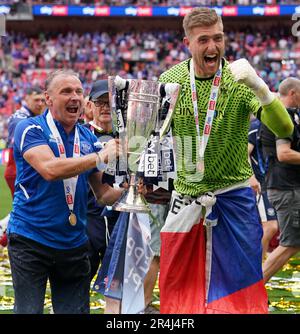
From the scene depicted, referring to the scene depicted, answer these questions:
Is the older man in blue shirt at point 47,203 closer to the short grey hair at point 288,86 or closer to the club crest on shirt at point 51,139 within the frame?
the club crest on shirt at point 51,139

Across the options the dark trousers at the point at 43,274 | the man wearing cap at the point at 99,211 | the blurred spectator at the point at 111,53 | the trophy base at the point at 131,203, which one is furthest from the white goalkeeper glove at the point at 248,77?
the blurred spectator at the point at 111,53

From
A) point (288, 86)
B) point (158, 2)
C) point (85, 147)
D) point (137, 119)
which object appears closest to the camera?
point (137, 119)

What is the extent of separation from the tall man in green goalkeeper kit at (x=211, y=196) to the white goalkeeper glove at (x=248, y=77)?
263 mm

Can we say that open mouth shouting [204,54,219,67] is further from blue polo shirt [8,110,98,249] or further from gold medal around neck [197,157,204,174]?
blue polo shirt [8,110,98,249]

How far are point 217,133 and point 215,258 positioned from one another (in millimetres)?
741

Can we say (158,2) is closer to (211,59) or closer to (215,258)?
(211,59)

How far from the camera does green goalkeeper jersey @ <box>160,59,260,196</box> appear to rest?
4957 millimetres

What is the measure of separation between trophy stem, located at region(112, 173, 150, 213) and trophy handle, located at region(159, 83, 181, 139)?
0.32m

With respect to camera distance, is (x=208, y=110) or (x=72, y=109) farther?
A: (x=72, y=109)

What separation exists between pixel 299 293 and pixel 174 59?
114 ft

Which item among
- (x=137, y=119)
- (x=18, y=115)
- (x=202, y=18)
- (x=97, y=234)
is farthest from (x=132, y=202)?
(x=18, y=115)

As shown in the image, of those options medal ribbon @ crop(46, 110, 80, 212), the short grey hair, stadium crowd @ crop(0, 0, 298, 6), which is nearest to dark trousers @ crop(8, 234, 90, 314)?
medal ribbon @ crop(46, 110, 80, 212)

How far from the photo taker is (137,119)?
15.4 ft
